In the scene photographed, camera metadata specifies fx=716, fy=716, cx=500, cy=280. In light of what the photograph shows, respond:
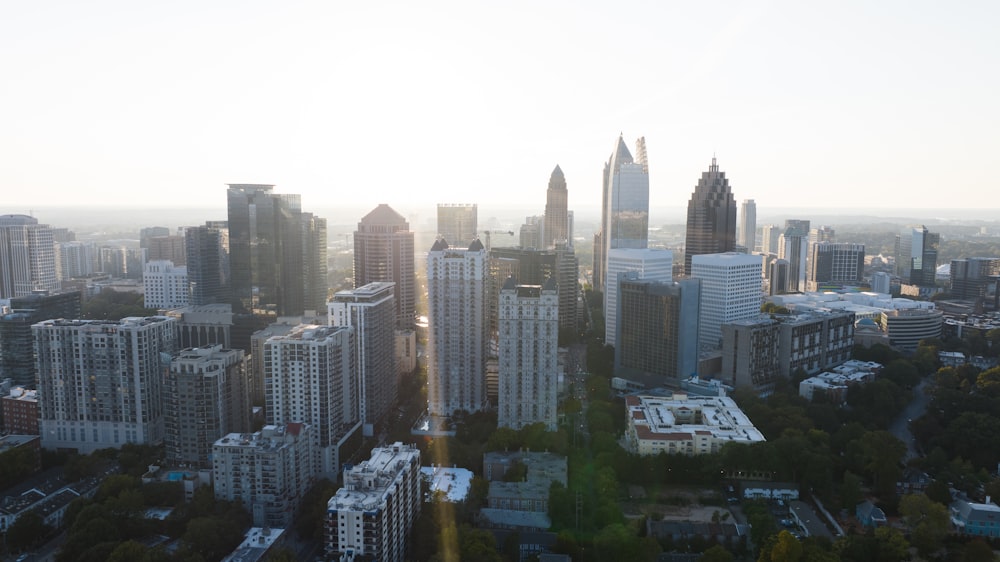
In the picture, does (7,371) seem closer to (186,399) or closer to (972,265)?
(186,399)

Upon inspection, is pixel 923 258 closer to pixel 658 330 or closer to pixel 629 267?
pixel 629 267

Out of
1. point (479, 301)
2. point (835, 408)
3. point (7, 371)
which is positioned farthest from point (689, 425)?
point (7, 371)

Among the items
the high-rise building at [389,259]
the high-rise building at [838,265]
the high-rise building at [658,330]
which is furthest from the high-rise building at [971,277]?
the high-rise building at [389,259]

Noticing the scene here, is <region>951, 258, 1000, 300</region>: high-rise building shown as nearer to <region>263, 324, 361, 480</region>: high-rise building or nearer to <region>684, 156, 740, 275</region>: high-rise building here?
<region>684, 156, 740, 275</region>: high-rise building

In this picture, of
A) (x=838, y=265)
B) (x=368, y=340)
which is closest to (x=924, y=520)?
(x=368, y=340)

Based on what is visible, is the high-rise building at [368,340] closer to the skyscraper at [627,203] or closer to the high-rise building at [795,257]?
the skyscraper at [627,203]

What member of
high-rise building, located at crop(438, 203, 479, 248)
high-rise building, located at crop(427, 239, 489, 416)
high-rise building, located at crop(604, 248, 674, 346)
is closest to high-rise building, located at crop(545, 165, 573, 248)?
high-rise building, located at crop(438, 203, 479, 248)
